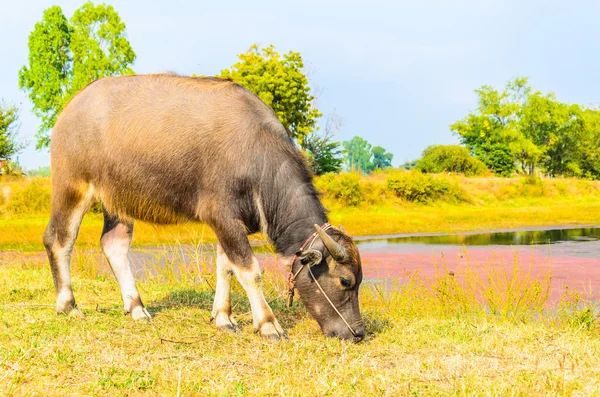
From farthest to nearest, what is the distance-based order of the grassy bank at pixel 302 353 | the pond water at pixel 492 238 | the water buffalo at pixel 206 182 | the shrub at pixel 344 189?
the shrub at pixel 344 189 < the pond water at pixel 492 238 < the water buffalo at pixel 206 182 < the grassy bank at pixel 302 353

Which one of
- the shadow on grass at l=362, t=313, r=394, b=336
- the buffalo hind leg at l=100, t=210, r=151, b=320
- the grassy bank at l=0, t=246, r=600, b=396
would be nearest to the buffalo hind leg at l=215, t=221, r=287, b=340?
the grassy bank at l=0, t=246, r=600, b=396

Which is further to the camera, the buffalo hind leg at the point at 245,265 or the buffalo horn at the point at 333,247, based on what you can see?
the buffalo hind leg at the point at 245,265

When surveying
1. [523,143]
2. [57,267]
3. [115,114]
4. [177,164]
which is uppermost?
[523,143]

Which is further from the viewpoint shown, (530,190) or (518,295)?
(530,190)

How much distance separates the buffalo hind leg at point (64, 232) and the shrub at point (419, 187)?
2934cm

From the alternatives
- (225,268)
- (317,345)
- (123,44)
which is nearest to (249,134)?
(225,268)

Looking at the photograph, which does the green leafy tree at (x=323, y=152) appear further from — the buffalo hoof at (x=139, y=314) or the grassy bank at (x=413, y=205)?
the buffalo hoof at (x=139, y=314)

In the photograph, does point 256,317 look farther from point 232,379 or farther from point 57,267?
point 57,267

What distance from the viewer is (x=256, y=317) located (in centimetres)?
556

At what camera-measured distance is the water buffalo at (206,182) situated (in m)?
5.36

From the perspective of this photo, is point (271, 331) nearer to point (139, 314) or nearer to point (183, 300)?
point (139, 314)

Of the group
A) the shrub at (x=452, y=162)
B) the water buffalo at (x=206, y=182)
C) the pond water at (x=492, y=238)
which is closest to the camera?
the water buffalo at (x=206, y=182)

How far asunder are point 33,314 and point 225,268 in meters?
2.02

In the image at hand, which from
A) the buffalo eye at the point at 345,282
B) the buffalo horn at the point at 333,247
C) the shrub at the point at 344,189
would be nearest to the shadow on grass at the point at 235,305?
the buffalo eye at the point at 345,282
